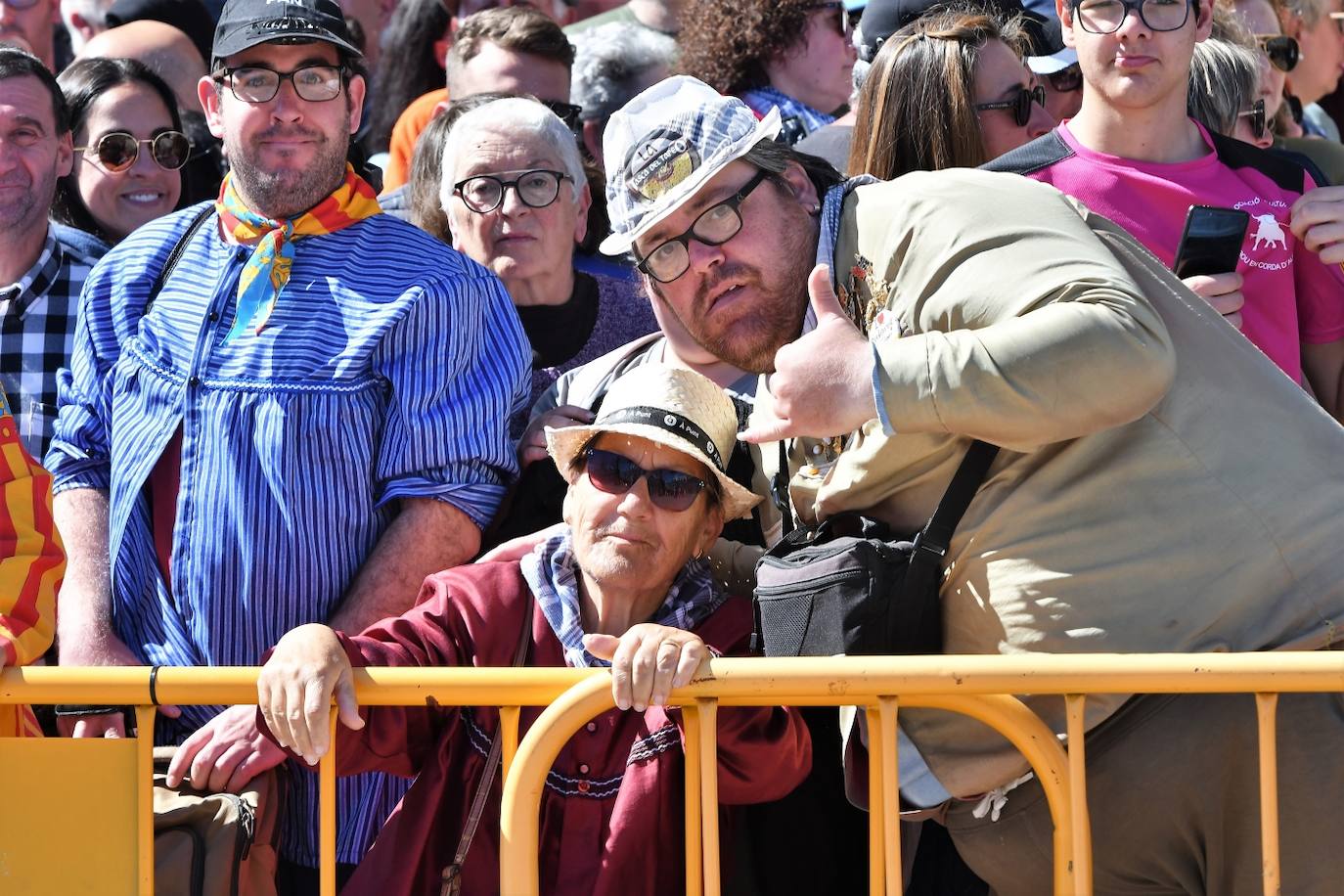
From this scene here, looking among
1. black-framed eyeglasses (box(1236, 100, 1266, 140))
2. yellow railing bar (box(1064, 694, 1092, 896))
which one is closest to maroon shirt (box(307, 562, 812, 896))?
yellow railing bar (box(1064, 694, 1092, 896))

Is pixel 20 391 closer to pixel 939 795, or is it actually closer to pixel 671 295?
pixel 671 295

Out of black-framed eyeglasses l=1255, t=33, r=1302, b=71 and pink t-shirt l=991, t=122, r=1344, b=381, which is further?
black-framed eyeglasses l=1255, t=33, r=1302, b=71

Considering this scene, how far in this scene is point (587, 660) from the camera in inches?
123

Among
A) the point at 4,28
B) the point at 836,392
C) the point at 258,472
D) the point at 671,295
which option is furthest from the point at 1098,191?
the point at 4,28

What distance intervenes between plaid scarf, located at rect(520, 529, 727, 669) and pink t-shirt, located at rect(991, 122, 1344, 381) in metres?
1.10

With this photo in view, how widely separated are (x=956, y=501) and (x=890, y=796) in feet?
1.55

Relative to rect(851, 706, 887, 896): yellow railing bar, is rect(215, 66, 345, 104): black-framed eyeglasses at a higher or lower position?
higher

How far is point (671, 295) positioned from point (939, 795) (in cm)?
98

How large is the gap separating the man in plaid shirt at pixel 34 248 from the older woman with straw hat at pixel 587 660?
1.46 metres

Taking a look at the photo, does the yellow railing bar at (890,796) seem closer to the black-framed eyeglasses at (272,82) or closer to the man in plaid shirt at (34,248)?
the black-framed eyeglasses at (272,82)

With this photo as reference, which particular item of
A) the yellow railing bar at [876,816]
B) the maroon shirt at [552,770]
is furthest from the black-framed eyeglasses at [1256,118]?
the yellow railing bar at [876,816]

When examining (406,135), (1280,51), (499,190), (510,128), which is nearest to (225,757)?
(499,190)

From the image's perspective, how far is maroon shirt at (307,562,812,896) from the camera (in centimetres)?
297

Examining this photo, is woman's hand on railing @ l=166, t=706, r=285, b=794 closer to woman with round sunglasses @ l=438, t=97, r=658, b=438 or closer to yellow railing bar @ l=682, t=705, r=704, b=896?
yellow railing bar @ l=682, t=705, r=704, b=896
